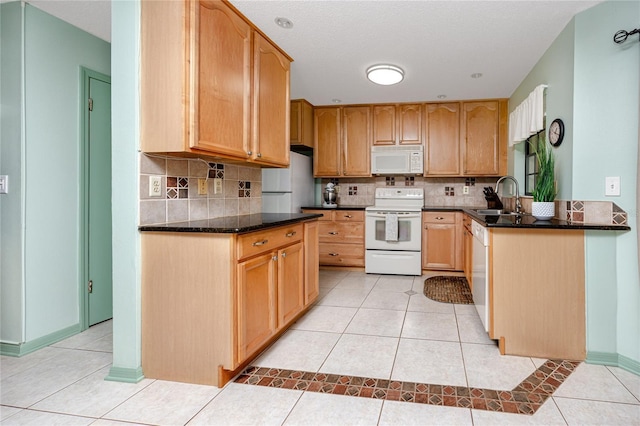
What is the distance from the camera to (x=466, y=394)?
1.86m

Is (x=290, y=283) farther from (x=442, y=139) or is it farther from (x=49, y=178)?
(x=442, y=139)

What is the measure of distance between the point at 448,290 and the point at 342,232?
158 centimetres

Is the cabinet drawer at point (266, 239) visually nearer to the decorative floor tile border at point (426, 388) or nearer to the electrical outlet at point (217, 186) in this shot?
the electrical outlet at point (217, 186)

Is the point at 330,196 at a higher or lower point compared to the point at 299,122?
lower

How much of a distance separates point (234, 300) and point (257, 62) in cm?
170

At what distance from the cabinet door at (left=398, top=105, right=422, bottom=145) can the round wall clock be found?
2224 mm

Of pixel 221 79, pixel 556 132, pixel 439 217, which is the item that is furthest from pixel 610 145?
pixel 439 217

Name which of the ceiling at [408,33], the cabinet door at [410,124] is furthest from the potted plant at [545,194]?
the cabinet door at [410,124]

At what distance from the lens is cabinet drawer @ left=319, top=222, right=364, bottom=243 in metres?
4.89

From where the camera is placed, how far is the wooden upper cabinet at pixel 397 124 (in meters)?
4.95

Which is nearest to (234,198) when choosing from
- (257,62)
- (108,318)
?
(257,62)

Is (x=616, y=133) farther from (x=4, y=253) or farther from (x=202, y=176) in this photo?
(x=4, y=253)

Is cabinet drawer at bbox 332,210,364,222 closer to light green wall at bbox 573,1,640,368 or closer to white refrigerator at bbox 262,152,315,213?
white refrigerator at bbox 262,152,315,213

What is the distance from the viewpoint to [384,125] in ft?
16.5
